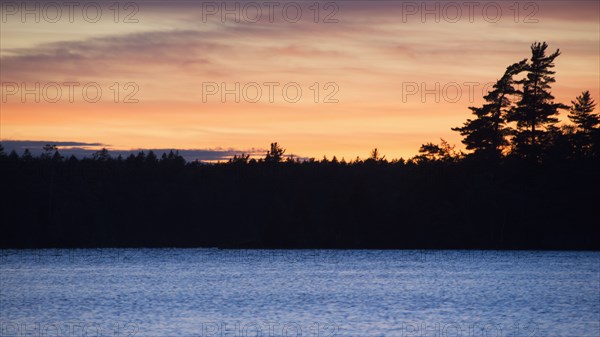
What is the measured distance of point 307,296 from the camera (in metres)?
55.8

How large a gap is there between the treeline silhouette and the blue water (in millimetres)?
6574

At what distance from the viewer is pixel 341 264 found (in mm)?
91062

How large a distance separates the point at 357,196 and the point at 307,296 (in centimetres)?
6104

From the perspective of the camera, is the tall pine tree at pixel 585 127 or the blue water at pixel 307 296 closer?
the blue water at pixel 307 296

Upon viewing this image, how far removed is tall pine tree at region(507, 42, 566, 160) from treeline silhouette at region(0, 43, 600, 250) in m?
0.13

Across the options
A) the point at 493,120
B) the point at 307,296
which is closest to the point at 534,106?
the point at 493,120

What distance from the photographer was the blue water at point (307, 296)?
3975cm

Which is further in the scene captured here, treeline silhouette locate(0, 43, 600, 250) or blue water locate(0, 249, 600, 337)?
treeline silhouette locate(0, 43, 600, 250)

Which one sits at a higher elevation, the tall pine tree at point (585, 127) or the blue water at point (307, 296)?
the tall pine tree at point (585, 127)

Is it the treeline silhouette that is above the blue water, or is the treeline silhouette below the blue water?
above

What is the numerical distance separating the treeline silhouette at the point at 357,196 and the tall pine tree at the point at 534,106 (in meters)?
0.13

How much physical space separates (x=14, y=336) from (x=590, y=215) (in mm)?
80407

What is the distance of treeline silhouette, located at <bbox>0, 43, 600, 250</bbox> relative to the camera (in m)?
104

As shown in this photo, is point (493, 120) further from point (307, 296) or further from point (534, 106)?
point (307, 296)
